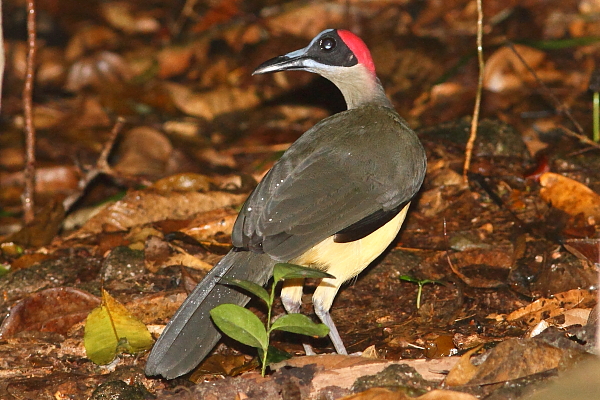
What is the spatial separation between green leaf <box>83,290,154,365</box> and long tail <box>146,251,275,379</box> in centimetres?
33

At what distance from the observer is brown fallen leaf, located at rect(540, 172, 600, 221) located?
517cm

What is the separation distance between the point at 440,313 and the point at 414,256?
65cm

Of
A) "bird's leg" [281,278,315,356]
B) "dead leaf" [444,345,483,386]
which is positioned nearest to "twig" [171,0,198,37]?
"bird's leg" [281,278,315,356]

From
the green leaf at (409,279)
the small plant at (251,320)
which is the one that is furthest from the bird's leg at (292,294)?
the small plant at (251,320)

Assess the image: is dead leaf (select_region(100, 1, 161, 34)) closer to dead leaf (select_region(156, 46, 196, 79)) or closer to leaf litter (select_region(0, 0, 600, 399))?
leaf litter (select_region(0, 0, 600, 399))

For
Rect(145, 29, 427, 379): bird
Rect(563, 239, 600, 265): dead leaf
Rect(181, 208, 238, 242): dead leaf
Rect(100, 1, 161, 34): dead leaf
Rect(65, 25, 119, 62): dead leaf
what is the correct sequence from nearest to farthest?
Rect(145, 29, 427, 379): bird < Rect(563, 239, 600, 265): dead leaf < Rect(181, 208, 238, 242): dead leaf < Rect(65, 25, 119, 62): dead leaf < Rect(100, 1, 161, 34): dead leaf

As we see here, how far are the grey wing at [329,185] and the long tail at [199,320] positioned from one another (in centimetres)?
17

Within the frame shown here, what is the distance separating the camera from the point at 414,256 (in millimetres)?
5078

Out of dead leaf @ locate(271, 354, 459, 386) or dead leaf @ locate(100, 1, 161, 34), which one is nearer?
dead leaf @ locate(271, 354, 459, 386)

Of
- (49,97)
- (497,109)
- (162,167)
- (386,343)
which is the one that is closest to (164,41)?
(49,97)

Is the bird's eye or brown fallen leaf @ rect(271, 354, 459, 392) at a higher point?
the bird's eye

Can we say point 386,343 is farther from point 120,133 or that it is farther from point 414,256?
point 120,133

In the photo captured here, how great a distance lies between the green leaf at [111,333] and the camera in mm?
4156

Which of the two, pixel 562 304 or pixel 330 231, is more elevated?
pixel 330 231
